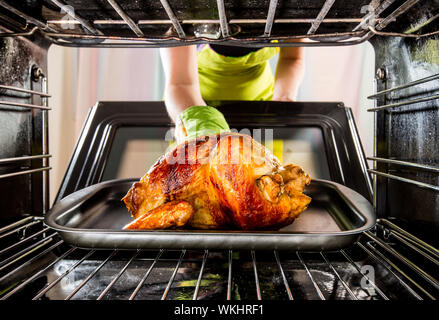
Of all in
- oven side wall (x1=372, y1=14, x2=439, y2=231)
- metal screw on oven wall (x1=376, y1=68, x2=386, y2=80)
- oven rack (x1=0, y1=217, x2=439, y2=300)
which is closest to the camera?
oven rack (x1=0, y1=217, x2=439, y2=300)

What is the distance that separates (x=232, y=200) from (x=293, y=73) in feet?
4.15

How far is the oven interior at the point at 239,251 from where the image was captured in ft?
1.55

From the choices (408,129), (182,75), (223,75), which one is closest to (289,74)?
(223,75)

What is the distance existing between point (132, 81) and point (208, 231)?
2.09 metres

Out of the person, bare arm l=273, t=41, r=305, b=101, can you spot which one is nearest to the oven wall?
the person

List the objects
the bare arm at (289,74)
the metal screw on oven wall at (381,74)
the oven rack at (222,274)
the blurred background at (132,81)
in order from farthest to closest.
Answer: the blurred background at (132,81)
the bare arm at (289,74)
the metal screw on oven wall at (381,74)
the oven rack at (222,274)

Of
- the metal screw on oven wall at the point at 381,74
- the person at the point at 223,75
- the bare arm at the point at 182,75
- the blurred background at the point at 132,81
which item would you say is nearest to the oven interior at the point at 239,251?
the metal screw on oven wall at the point at 381,74

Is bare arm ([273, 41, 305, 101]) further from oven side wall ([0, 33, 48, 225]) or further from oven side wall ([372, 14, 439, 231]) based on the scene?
oven side wall ([0, 33, 48, 225])

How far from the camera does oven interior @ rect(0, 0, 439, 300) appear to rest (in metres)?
0.47

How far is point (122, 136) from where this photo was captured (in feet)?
Answer: 3.39

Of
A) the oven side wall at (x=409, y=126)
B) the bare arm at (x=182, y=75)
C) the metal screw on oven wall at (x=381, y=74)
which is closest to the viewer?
the oven side wall at (x=409, y=126)

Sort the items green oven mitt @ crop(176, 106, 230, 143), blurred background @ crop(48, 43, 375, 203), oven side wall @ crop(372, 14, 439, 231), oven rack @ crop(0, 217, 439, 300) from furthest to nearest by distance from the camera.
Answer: blurred background @ crop(48, 43, 375, 203)
green oven mitt @ crop(176, 106, 230, 143)
oven side wall @ crop(372, 14, 439, 231)
oven rack @ crop(0, 217, 439, 300)

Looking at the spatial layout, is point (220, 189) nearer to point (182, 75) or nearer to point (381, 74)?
point (381, 74)

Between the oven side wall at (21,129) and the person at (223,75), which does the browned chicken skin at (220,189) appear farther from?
the person at (223,75)
